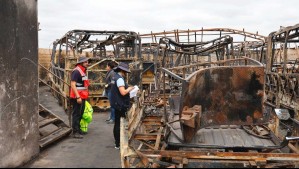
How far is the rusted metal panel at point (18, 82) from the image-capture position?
525 centimetres

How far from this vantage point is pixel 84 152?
665 cm

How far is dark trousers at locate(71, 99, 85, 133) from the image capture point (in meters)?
7.62

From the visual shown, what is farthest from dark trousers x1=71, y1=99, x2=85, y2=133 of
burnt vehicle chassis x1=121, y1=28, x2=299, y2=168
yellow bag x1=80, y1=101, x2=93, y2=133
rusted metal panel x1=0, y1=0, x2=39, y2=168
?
burnt vehicle chassis x1=121, y1=28, x2=299, y2=168

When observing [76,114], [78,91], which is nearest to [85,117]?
[76,114]

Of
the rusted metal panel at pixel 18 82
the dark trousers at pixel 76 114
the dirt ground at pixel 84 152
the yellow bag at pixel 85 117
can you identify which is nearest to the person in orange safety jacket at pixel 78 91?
the dark trousers at pixel 76 114

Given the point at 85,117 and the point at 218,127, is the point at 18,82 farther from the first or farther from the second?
the point at 218,127

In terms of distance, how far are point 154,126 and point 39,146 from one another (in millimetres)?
2408

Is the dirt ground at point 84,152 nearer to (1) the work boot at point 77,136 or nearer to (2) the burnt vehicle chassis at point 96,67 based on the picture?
(1) the work boot at point 77,136

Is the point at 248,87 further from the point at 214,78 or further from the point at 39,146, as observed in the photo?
the point at 39,146

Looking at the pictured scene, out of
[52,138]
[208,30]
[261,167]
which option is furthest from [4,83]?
[208,30]

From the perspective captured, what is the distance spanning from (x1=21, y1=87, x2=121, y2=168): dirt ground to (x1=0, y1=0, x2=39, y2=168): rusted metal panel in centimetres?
36

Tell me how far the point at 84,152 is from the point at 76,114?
1283mm

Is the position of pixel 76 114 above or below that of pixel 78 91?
below

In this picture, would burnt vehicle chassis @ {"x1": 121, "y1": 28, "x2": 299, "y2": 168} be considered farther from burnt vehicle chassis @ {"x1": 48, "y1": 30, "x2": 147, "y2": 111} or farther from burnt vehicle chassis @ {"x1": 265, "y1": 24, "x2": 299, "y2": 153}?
burnt vehicle chassis @ {"x1": 48, "y1": 30, "x2": 147, "y2": 111}
